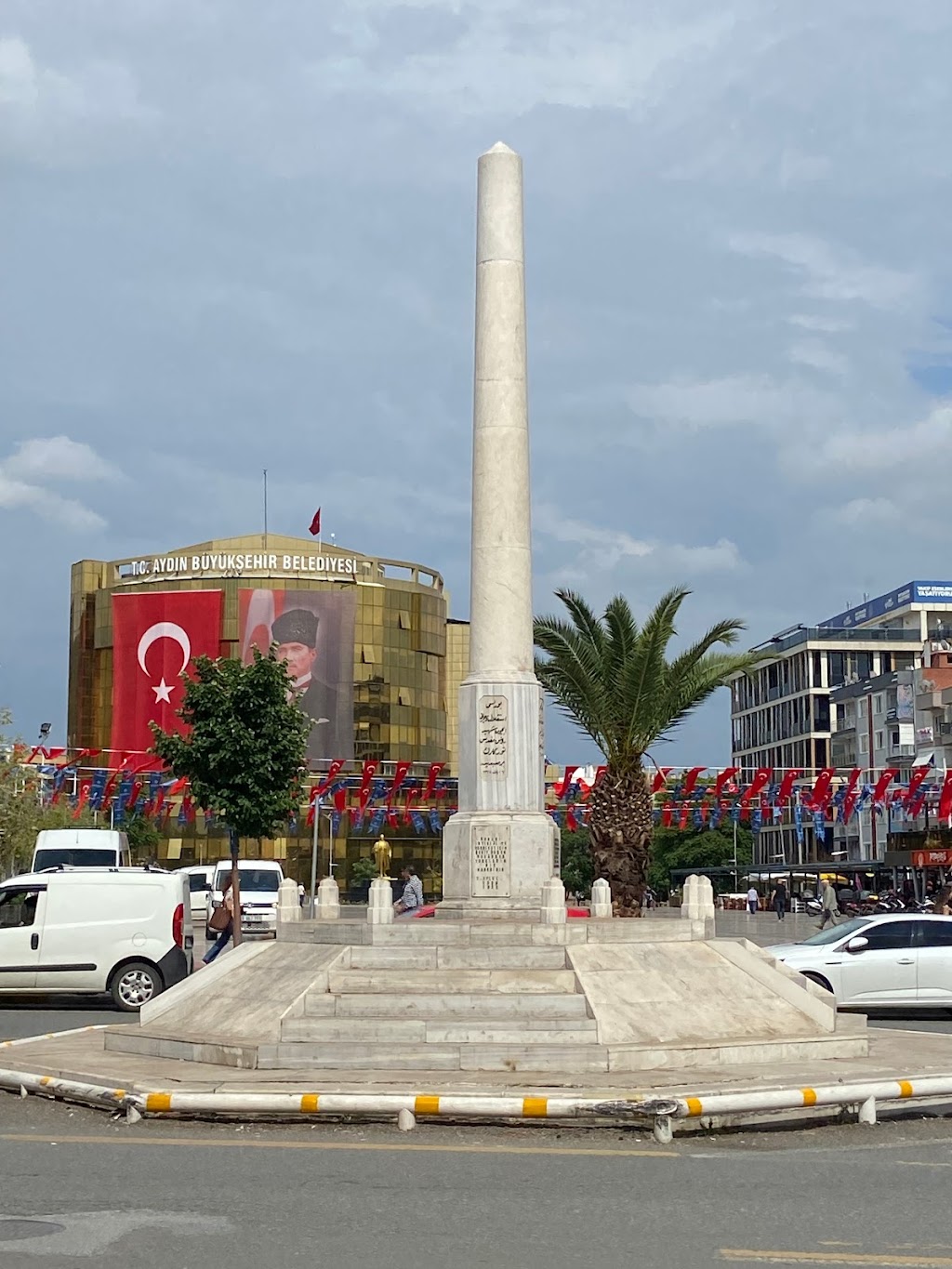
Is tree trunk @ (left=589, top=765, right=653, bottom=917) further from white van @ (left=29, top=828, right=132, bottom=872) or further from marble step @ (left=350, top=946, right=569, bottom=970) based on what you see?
marble step @ (left=350, top=946, right=569, bottom=970)

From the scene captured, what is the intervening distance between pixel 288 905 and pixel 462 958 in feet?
10.00

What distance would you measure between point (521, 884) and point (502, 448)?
4615 millimetres

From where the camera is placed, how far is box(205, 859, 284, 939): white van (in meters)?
38.3

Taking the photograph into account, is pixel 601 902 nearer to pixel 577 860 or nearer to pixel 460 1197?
pixel 460 1197

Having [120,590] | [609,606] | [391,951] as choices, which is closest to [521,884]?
[391,951]

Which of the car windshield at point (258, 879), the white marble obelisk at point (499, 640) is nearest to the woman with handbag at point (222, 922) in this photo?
the white marble obelisk at point (499, 640)

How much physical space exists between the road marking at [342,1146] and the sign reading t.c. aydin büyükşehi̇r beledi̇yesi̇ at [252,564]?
86422 mm

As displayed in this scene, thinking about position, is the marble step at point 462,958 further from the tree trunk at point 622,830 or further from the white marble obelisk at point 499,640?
the tree trunk at point 622,830

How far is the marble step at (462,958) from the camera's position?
580 inches

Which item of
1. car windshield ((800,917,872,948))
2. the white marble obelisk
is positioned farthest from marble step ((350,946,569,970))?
car windshield ((800,917,872,948))

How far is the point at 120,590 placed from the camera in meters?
98.8

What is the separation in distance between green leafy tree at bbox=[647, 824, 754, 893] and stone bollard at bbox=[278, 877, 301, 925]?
81.1 metres

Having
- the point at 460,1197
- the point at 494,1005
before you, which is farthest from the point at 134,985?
the point at 460,1197

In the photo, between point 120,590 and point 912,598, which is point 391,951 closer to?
point 120,590
